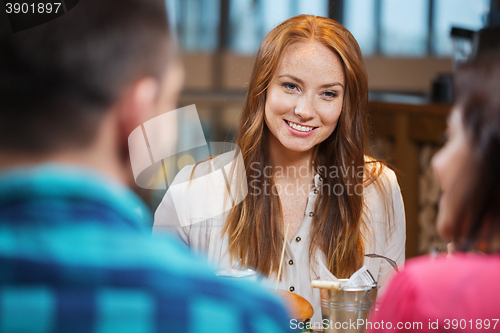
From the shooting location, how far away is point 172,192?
67.8 inches

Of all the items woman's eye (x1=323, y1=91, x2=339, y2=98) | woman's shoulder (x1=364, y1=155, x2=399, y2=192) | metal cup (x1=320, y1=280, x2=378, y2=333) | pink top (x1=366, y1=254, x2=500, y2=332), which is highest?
woman's eye (x1=323, y1=91, x2=339, y2=98)

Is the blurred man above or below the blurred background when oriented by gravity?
below

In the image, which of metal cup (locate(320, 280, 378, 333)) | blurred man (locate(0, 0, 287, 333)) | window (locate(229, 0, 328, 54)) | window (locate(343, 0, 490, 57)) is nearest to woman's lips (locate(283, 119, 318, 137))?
metal cup (locate(320, 280, 378, 333))

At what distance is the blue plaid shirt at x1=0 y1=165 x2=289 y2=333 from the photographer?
532 mm

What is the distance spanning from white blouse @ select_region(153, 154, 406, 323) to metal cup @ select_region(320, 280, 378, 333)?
0.53m

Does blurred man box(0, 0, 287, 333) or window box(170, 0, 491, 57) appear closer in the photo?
blurred man box(0, 0, 287, 333)

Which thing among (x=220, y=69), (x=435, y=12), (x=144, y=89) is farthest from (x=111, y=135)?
(x=435, y=12)

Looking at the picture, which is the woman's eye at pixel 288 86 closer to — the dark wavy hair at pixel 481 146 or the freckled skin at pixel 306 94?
the freckled skin at pixel 306 94

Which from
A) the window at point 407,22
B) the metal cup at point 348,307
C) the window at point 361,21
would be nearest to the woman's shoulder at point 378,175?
the metal cup at point 348,307

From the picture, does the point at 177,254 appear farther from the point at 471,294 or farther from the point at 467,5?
the point at 467,5

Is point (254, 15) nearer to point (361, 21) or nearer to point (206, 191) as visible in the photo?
point (361, 21)

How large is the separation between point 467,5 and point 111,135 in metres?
6.09

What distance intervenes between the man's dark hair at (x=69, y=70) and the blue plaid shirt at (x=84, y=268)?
5cm

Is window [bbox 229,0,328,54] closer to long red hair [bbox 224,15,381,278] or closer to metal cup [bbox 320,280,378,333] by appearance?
long red hair [bbox 224,15,381,278]
